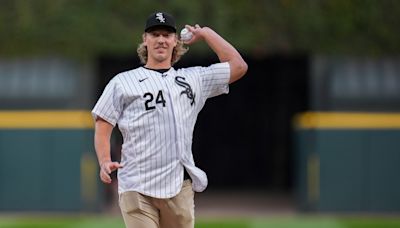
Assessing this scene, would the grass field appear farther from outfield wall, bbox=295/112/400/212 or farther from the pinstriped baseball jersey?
the pinstriped baseball jersey

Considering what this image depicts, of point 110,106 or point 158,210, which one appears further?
point 158,210

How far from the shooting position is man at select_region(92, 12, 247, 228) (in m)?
Answer: 6.19

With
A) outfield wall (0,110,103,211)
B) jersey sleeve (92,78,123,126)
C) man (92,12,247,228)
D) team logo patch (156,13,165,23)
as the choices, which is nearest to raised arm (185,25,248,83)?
man (92,12,247,228)

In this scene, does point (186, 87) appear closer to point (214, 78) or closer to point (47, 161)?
point (214, 78)

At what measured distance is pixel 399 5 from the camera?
16469mm

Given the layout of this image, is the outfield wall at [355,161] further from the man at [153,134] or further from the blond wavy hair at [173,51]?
the man at [153,134]

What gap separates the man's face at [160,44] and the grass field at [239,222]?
279 inches

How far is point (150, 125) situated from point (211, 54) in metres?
10.9

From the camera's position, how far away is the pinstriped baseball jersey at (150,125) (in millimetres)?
6184

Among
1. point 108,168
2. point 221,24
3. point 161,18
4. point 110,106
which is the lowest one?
point 108,168

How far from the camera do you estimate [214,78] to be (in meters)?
6.50

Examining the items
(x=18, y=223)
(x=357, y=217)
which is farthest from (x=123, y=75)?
(x=357, y=217)

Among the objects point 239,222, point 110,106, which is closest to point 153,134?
point 110,106

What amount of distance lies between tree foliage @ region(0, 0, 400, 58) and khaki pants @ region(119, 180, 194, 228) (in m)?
9.97
